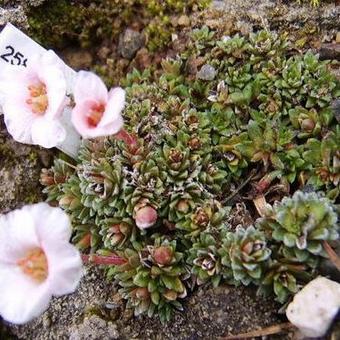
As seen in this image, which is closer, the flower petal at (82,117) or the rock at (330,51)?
the flower petal at (82,117)

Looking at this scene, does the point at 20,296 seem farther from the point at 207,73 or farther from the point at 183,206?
the point at 207,73

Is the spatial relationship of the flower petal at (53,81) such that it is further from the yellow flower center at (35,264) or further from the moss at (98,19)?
the moss at (98,19)

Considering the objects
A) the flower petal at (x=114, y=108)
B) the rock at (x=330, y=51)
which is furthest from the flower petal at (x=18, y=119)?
the rock at (x=330, y=51)

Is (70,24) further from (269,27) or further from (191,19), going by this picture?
(269,27)

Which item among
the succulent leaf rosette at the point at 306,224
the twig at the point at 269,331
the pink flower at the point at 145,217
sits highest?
the succulent leaf rosette at the point at 306,224

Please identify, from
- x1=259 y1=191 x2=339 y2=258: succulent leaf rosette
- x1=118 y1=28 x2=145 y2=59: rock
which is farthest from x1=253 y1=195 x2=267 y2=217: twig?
x1=118 y1=28 x2=145 y2=59: rock
